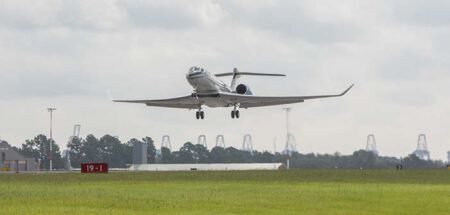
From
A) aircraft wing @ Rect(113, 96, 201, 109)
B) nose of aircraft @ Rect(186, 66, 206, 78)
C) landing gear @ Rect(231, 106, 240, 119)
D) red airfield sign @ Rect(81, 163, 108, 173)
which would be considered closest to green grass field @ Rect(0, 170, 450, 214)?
nose of aircraft @ Rect(186, 66, 206, 78)

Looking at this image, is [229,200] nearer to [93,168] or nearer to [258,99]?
[258,99]

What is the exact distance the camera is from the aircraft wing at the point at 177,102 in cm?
8369

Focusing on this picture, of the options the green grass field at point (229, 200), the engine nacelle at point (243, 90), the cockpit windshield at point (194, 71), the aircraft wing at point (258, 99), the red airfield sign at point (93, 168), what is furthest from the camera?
the red airfield sign at point (93, 168)

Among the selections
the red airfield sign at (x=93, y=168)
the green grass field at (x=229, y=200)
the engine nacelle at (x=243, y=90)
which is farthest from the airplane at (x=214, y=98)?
the red airfield sign at (x=93, y=168)

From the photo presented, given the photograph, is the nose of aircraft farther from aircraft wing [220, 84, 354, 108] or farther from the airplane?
aircraft wing [220, 84, 354, 108]

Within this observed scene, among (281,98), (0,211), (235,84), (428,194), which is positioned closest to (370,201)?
(428,194)

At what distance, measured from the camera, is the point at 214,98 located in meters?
81.3

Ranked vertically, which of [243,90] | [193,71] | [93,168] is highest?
[193,71]

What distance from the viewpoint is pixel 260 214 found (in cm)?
3838

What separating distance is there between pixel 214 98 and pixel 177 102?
6501 millimetres

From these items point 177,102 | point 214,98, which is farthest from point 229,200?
point 177,102

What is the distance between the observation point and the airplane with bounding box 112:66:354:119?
77750 millimetres

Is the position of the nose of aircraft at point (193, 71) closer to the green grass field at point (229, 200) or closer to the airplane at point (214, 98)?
the airplane at point (214, 98)

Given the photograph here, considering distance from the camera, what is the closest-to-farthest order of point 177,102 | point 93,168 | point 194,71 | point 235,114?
point 194,71 < point 177,102 < point 235,114 < point 93,168
